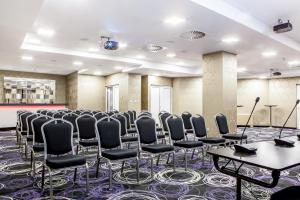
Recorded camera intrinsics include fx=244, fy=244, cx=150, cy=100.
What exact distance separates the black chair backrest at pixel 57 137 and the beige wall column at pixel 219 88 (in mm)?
5018

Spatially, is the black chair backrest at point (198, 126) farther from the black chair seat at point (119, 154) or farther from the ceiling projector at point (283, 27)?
the ceiling projector at point (283, 27)

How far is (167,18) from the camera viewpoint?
4801 mm

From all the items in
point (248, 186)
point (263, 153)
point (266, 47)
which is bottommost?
point (248, 186)

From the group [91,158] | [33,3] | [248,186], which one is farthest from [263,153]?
[33,3]

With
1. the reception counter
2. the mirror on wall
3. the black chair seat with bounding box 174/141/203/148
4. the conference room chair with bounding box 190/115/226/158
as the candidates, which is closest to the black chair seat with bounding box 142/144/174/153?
the black chair seat with bounding box 174/141/203/148

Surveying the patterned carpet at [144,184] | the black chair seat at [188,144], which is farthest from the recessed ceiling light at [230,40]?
the patterned carpet at [144,184]

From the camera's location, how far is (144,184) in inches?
141

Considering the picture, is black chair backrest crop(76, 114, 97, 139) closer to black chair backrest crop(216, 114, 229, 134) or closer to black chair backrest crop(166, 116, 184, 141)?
black chair backrest crop(166, 116, 184, 141)

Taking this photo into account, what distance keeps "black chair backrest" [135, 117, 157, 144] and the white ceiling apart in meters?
2.01

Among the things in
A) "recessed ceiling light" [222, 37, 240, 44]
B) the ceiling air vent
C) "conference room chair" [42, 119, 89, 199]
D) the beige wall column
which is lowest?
"conference room chair" [42, 119, 89, 199]

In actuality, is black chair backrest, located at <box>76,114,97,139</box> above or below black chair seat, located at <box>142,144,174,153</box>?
above

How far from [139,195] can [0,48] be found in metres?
6.40

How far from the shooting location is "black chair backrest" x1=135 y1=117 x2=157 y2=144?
423cm

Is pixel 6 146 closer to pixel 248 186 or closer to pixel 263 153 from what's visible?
pixel 248 186
